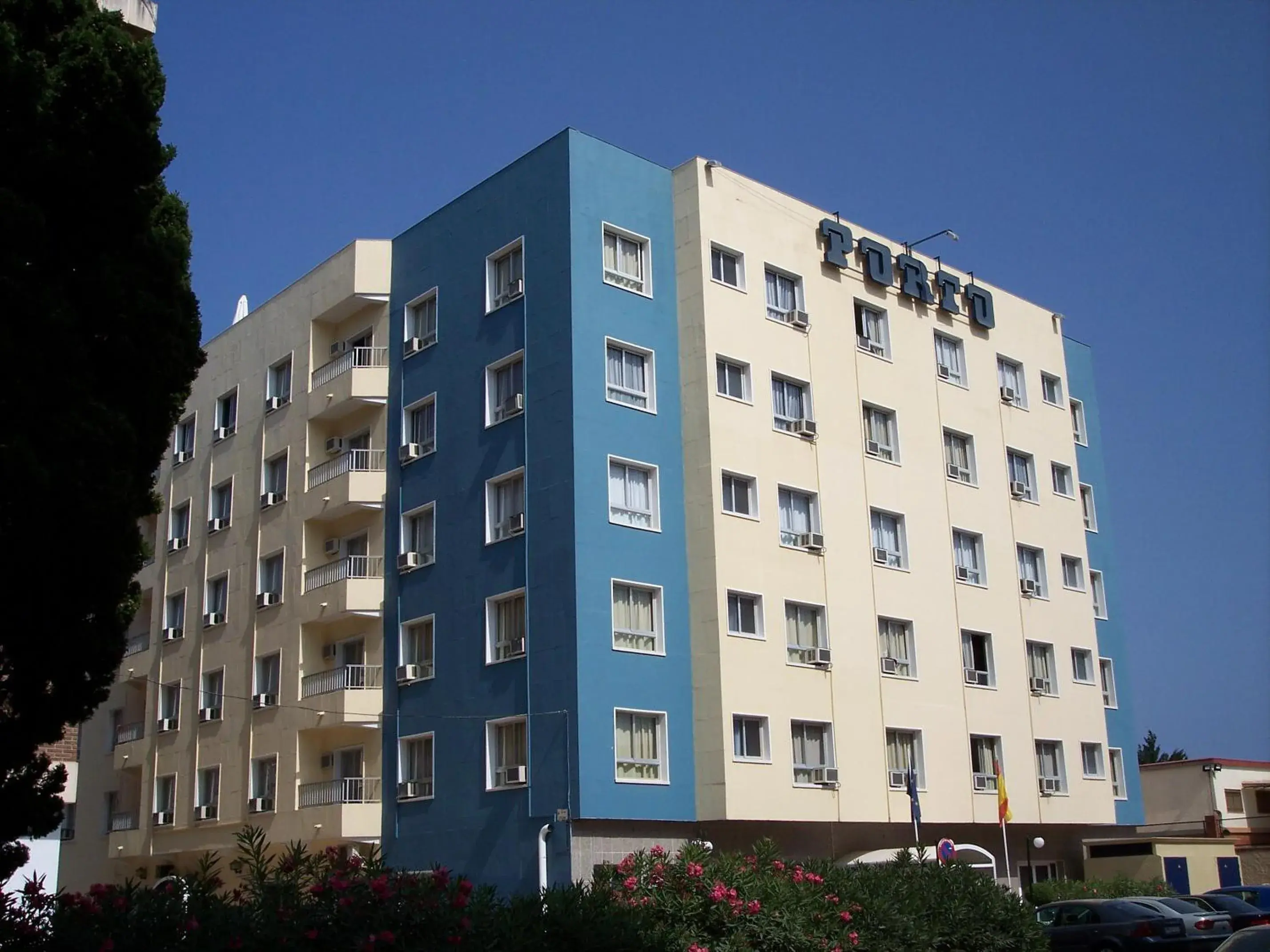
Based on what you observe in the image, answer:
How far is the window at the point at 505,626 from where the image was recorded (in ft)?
108

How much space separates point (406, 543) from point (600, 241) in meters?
9.73

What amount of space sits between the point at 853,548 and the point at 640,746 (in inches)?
349

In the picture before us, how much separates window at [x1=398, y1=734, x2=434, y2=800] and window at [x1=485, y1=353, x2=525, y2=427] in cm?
835

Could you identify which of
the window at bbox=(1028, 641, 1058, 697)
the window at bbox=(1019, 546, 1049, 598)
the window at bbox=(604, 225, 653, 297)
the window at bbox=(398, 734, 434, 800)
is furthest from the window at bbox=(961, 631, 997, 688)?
the window at bbox=(398, 734, 434, 800)

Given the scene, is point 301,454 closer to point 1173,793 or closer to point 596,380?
point 596,380

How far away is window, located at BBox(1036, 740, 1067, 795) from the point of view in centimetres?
4156

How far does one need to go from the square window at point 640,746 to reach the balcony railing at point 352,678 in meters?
8.22

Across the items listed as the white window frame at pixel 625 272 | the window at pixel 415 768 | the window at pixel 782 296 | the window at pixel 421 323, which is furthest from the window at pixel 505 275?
the window at pixel 415 768

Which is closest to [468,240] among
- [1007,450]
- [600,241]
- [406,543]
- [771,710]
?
[600,241]

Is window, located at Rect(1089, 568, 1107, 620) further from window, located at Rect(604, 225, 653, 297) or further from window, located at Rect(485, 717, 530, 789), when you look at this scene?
Answer: window, located at Rect(485, 717, 530, 789)

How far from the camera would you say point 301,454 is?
4100cm

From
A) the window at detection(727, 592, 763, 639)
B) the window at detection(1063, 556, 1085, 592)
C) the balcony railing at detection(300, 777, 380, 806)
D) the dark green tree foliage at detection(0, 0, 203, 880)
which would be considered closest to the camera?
the dark green tree foliage at detection(0, 0, 203, 880)

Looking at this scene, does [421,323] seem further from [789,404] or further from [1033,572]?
[1033,572]

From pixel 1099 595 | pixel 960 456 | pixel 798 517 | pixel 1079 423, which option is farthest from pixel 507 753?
pixel 1079 423
